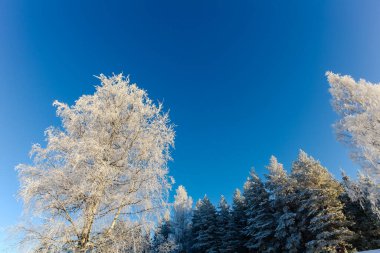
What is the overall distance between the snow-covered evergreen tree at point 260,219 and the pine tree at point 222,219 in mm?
4644

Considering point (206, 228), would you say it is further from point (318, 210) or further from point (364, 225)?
point (364, 225)

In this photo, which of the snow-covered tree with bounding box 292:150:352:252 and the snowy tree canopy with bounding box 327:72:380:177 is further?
the snow-covered tree with bounding box 292:150:352:252

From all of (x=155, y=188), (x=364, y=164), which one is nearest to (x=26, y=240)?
(x=155, y=188)

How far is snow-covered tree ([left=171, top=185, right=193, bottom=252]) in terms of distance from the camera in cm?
4126

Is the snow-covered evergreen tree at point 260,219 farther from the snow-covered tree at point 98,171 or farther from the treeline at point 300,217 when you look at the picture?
the snow-covered tree at point 98,171

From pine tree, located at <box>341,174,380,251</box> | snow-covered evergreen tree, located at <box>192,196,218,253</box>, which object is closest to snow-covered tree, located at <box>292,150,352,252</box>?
pine tree, located at <box>341,174,380,251</box>

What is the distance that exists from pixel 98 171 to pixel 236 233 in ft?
93.2

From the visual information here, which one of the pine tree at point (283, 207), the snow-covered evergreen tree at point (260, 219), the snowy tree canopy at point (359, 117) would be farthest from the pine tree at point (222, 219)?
the snowy tree canopy at point (359, 117)

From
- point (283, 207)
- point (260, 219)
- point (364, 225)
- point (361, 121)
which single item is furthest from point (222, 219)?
point (361, 121)

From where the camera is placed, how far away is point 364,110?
1560cm

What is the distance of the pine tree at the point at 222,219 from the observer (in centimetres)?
3272

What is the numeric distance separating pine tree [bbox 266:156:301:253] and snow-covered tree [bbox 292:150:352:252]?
79cm

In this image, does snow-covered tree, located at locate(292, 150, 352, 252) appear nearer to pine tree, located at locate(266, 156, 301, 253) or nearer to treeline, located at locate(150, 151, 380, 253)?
treeline, located at locate(150, 151, 380, 253)

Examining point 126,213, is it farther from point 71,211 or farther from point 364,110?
point 364,110
